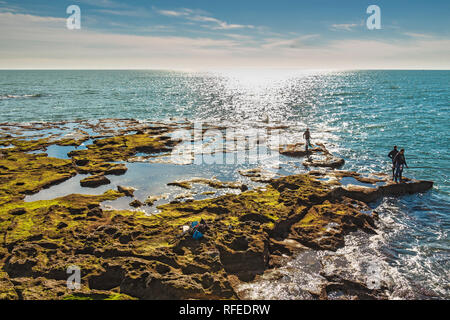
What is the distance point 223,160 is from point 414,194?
18.2 meters

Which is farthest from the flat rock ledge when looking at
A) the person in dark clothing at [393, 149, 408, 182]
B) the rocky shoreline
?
the person in dark clothing at [393, 149, 408, 182]

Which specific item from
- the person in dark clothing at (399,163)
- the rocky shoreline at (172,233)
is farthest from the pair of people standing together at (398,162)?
the rocky shoreline at (172,233)

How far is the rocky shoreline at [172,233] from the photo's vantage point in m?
11.3

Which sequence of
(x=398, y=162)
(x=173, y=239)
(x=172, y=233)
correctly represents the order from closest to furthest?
(x=173, y=239) → (x=172, y=233) → (x=398, y=162)

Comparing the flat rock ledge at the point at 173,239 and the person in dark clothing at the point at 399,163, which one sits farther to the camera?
the person in dark clothing at the point at 399,163

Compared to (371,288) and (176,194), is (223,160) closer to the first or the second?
(176,194)

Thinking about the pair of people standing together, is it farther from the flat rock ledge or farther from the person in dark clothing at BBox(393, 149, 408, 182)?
the flat rock ledge

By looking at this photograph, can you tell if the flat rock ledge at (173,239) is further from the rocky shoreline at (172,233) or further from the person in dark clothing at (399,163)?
the person in dark clothing at (399,163)

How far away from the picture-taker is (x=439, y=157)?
31938 millimetres

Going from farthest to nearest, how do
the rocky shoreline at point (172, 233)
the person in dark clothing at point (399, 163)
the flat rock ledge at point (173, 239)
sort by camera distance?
the person in dark clothing at point (399, 163) → the rocky shoreline at point (172, 233) → the flat rock ledge at point (173, 239)

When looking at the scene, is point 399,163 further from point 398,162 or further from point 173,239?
point 173,239

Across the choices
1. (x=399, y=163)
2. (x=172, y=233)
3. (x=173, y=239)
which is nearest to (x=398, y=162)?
(x=399, y=163)

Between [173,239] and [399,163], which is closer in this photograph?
[173,239]

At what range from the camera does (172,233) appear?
49.8ft
